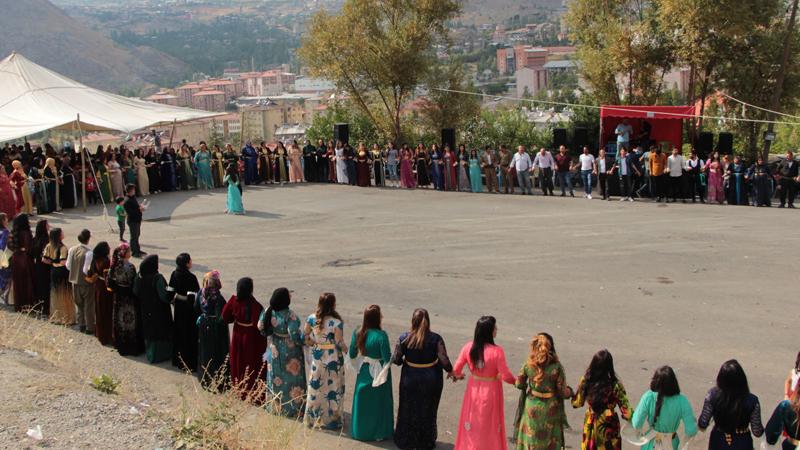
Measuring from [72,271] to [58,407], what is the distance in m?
3.94

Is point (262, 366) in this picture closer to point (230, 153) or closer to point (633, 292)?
point (633, 292)

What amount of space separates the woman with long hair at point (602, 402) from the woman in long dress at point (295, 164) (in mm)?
20498

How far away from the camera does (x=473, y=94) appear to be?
35.9 meters

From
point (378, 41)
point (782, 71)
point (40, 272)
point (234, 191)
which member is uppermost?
point (378, 41)

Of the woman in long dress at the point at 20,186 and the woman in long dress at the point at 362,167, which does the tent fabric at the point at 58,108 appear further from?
the woman in long dress at the point at 362,167

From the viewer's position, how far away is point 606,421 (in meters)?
6.94

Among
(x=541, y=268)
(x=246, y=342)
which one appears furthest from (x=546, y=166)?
(x=246, y=342)

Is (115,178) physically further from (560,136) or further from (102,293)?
(560,136)

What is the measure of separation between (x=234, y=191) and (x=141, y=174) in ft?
15.6

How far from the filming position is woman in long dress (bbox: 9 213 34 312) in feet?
41.1

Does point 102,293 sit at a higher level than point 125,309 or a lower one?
higher

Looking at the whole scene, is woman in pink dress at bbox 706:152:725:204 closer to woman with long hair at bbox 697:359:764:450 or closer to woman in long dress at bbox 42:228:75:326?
woman in long dress at bbox 42:228:75:326

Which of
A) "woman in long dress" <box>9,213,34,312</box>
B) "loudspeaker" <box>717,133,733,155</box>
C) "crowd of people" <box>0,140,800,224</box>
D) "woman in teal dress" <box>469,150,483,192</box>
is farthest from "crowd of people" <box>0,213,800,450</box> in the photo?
"loudspeaker" <box>717,133,733,155</box>

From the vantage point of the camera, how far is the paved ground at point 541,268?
34.9 ft
